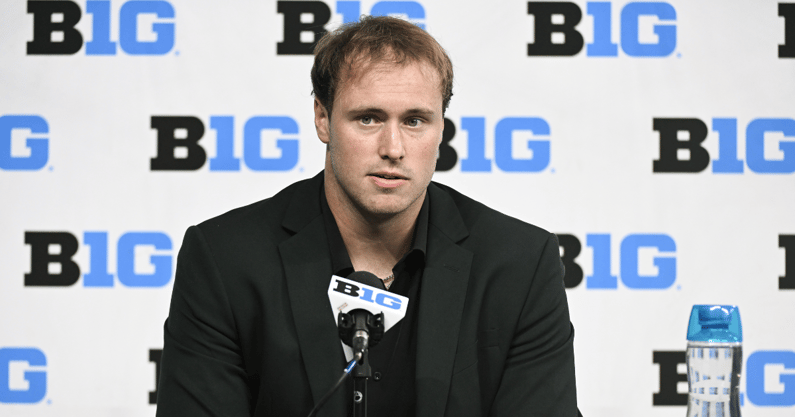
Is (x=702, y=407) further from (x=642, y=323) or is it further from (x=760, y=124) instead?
(x=760, y=124)

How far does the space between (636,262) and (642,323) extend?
0.24m

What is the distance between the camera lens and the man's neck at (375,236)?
1.74 m

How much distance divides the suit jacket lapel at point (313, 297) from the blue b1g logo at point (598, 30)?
1512mm

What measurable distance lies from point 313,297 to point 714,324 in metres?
0.82

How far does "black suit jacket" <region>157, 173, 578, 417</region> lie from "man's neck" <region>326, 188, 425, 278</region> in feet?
0.22

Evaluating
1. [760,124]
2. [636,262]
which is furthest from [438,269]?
[760,124]

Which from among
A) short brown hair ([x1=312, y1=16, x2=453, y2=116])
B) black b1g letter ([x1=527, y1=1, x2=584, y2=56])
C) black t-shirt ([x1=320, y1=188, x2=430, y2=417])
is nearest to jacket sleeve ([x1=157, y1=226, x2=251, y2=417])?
black t-shirt ([x1=320, y1=188, x2=430, y2=417])

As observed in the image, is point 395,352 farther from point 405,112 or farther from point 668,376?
point 668,376

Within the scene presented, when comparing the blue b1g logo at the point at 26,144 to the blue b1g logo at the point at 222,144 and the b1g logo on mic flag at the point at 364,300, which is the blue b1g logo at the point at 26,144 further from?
the b1g logo on mic flag at the point at 364,300

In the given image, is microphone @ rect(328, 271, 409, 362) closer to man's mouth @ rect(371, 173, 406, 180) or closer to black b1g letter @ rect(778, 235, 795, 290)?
man's mouth @ rect(371, 173, 406, 180)

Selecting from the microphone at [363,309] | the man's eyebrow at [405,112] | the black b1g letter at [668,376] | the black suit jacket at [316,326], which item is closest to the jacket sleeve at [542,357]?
the black suit jacket at [316,326]

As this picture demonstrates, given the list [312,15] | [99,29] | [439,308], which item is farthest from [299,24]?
[439,308]

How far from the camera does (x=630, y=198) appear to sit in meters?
2.83

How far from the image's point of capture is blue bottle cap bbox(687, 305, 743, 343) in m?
1.29
